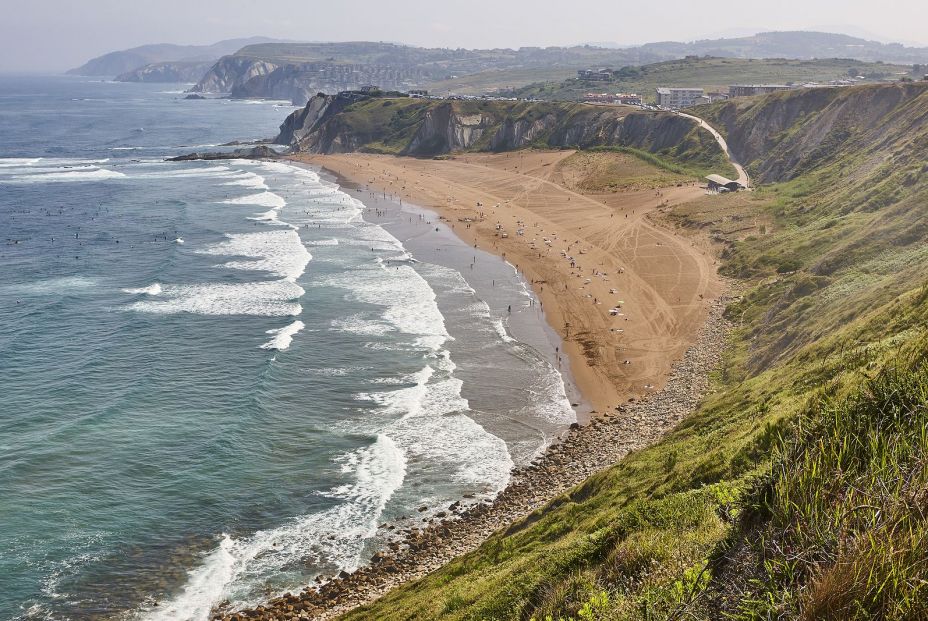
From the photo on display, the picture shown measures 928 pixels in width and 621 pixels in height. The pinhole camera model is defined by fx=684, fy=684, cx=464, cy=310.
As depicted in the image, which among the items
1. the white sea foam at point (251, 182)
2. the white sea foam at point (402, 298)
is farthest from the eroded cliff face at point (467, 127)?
the white sea foam at point (402, 298)

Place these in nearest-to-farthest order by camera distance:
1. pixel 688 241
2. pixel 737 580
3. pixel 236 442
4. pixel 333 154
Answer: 1. pixel 737 580
2. pixel 236 442
3. pixel 688 241
4. pixel 333 154

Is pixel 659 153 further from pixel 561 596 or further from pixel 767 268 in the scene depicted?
pixel 561 596

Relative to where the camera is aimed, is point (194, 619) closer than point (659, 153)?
Yes

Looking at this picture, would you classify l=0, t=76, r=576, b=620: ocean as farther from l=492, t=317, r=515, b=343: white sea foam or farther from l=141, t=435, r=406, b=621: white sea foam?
l=492, t=317, r=515, b=343: white sea foam

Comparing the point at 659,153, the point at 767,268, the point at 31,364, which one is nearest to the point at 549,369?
the point at 767,268

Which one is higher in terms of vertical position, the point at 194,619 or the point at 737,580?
the point at 737,580

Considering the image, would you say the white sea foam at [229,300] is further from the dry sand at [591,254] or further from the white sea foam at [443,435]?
the dry sand at [591,254]
